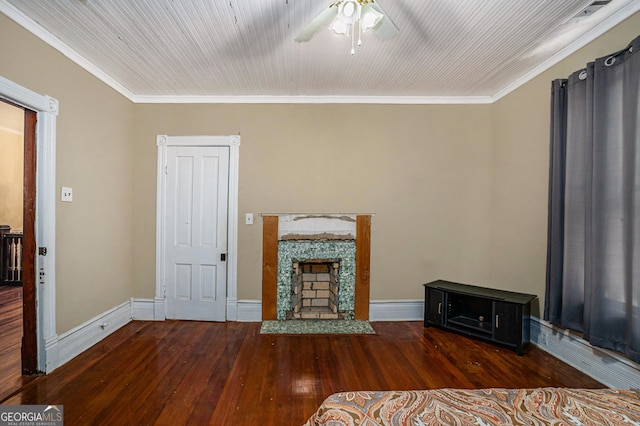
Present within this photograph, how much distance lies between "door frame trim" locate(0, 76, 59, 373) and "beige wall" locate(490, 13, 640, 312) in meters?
4.32

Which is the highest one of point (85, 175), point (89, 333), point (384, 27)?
point (384, 27)

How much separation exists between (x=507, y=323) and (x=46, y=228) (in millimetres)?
4118

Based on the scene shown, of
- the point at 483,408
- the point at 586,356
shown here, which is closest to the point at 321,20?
the point at 483,408

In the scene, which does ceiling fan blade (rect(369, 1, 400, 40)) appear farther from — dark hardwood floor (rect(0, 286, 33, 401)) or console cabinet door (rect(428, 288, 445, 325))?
dark hardwood floor (rect(0, 286, 33, 401))

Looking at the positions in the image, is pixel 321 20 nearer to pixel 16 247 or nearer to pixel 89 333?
pixel 89 333

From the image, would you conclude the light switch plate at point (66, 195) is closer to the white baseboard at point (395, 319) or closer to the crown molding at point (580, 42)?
the white baseboard at point (395, 319)

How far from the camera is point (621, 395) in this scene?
1201 millimetres

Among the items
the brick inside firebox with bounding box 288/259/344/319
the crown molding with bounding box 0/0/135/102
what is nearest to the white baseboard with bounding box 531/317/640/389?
the brick inside firebox with bounding box 288/259/344/319

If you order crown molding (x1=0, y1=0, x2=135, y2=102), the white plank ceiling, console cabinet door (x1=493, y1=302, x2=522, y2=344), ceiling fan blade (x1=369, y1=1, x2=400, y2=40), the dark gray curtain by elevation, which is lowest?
console cabinet door (x1=493, y1=302, x2=522, y2=344)

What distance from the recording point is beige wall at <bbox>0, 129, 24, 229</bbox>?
4707 mm

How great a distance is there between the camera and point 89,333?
8.84 feet

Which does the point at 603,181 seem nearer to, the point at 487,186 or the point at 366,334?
the point at 487,186

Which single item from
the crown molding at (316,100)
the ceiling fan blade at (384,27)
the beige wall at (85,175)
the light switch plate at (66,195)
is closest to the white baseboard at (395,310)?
the beige wall at (85,175)

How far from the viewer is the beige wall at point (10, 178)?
15.4 feet
